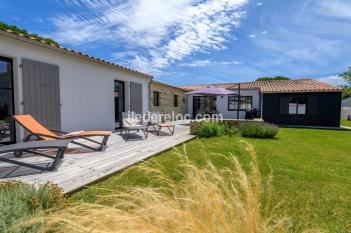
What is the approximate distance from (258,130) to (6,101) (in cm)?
899

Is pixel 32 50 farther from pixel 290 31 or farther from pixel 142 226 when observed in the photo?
pixel 290 31

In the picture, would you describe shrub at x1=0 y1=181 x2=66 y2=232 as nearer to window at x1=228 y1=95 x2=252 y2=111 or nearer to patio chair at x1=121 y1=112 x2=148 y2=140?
patio chair at x1=121 y1=112 x2=148 y2=140

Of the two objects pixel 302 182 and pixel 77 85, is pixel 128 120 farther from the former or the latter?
pixel 302 182

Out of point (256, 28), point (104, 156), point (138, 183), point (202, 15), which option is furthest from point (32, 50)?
point (256, 28)

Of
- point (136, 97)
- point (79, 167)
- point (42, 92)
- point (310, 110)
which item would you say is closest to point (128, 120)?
point (136, 97)

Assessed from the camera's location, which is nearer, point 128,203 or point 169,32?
point 128,203

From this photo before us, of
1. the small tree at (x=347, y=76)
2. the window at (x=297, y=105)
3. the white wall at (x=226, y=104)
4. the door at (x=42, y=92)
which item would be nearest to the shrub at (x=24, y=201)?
the door at (x=42, y=92)

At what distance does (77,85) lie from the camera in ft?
25.2

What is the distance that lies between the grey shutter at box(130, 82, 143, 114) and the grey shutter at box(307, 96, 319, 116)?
13183mm

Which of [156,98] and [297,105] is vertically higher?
[156,98]

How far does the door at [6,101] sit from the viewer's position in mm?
5645

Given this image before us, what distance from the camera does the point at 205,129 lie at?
8.56 meters

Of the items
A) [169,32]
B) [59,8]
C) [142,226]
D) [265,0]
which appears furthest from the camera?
[169,32]

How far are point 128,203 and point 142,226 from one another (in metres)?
0.17
